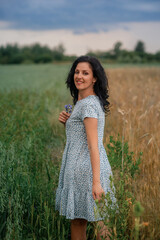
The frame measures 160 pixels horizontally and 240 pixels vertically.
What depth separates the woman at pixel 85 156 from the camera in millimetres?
1642

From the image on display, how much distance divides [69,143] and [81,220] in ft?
1.78

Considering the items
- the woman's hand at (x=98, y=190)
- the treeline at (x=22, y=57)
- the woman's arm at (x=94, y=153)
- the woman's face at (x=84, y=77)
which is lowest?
the woman's hand at (x=98, y=190)

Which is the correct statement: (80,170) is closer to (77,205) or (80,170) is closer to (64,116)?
(77,205)

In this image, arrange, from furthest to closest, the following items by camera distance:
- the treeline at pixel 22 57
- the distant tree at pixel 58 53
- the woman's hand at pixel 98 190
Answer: the distant tree at pixel 58 53
the treeline at pixel 22 57
the woman's hand at pixel 98 190

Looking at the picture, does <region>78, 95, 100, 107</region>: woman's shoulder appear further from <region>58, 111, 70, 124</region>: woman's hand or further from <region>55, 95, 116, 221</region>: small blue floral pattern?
<region>58, 111, 70, 124</region>: woman's hand

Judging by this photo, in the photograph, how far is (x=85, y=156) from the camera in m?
1.74

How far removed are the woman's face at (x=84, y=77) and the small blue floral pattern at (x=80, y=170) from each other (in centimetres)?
8

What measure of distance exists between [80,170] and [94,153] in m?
0.18

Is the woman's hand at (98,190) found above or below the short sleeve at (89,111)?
below

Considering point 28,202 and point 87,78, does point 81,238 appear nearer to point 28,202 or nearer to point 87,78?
point 28,202

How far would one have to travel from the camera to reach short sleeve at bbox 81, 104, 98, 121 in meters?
1.65

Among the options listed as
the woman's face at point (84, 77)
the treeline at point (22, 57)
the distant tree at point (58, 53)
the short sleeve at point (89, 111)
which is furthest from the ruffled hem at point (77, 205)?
the distant tree at point (58, 53)

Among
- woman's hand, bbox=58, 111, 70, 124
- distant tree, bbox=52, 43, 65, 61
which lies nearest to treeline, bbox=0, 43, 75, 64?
distant tree, bbox=52, 43, 65, 61

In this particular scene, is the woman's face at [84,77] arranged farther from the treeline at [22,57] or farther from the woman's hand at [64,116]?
the treeline at [22,57]
